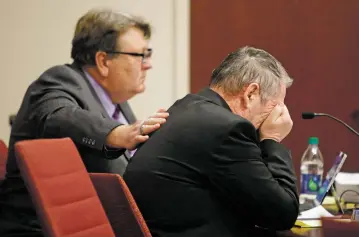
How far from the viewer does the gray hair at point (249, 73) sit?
6.31 feet

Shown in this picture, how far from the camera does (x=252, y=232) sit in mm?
1808

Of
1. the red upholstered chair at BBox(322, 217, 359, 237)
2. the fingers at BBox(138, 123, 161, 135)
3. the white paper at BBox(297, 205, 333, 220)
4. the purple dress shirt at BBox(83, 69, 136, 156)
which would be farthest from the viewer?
the purple dress shirt at BBox(83, 69, 136, 156)

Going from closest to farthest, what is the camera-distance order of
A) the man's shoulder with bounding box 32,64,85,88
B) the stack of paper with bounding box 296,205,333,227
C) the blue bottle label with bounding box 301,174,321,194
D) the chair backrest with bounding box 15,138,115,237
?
the chair backrest with bounding box 15,138,115,237, the stack of paper with bounding box 296,205,333,227, the man's shoulder with bounding box 32,64,85,88, the blue bottle label with bounding box 301,174,321,194

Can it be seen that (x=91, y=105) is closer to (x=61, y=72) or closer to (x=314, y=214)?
(x=61, y=72)

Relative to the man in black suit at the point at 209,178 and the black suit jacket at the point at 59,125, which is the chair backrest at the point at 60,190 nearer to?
the man in black suit at the point at 209,178

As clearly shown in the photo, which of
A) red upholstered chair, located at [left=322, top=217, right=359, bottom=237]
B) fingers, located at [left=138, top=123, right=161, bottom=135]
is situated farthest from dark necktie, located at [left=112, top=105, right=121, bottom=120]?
red upholstered chair, located at [left=322, top=217, right=359, bottom=237]

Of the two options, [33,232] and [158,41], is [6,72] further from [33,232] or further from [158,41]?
[33,232]

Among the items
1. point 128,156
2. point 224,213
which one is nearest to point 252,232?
point 224,213

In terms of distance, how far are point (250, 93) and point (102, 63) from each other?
0.78m

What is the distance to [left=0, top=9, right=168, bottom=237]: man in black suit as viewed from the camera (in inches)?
84.7

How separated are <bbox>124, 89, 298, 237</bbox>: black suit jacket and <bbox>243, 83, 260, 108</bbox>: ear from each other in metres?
0.14

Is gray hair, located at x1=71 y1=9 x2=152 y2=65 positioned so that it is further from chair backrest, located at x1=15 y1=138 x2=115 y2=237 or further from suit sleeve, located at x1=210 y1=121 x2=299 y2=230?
suit sleeve, located at x1=210 y1=121 x2=299 y2=230

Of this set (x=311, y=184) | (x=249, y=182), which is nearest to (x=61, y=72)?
(x=249, y=182)

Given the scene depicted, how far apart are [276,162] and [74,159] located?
589mm
